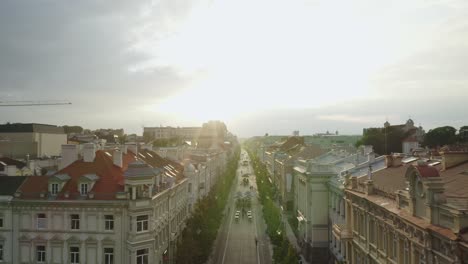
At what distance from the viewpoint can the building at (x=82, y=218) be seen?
3822 cm

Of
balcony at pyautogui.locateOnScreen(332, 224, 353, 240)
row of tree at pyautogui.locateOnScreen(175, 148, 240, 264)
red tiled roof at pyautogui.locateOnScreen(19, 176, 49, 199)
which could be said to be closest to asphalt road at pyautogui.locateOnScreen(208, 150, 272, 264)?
row of tree at pyautogui.locateOnScreen(175, 148, 240, 264)

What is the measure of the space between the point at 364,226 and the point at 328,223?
65.8ft

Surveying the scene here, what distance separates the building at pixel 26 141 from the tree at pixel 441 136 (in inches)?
3589

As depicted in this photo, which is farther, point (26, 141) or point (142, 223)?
point (26, 141)

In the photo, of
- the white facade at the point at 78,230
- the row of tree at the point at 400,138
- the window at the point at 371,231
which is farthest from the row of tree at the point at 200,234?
the row of tree at the point at 400,138

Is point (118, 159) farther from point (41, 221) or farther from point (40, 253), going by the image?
point (40, 253)

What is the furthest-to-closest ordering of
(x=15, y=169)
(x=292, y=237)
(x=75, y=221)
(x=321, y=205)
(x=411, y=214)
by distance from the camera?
(x=292, y=237), (x=321, y=205), (x=15, y=169), (x=75, y=221), (x=411, y=214)

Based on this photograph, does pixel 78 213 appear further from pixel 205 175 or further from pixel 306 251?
pixel 205 175

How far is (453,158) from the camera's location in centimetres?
2941

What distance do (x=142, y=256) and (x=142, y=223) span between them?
9.71 ft

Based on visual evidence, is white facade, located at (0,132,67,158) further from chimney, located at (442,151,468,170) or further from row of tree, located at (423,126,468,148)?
row of tree, located at (423,126,468,148)

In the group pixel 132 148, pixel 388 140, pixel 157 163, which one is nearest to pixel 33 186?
pixel 132 148

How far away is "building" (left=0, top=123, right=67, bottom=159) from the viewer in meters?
91.1

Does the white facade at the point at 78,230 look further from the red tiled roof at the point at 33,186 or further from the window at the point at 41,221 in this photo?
the red tiled roof at the point at 33,186
